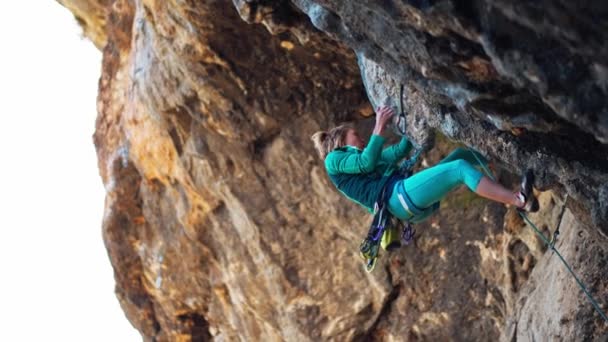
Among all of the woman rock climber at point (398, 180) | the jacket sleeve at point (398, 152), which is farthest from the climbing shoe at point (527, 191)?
the jacket sleeve at point (398, 152)

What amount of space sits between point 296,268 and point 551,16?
7.20 m

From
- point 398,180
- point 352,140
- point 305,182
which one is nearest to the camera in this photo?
point 398,180

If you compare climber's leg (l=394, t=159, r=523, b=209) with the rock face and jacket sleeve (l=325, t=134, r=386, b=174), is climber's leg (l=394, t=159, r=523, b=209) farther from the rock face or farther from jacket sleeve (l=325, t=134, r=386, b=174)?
jacket sleeve (l=325, t=134, r=386, b=174)

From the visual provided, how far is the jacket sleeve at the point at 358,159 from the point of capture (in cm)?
601

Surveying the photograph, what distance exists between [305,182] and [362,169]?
12.8 feet

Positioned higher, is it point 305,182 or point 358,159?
point 358,159

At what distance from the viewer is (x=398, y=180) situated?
634 centimetres

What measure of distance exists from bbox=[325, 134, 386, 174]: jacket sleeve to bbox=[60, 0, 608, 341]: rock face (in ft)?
1.52

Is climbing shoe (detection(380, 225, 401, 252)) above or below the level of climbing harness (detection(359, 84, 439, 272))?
below

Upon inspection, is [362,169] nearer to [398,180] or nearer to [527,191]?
[398,180]

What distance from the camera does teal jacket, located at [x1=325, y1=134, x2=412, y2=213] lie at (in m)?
6.20

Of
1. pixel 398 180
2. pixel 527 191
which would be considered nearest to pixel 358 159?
pixel 398 180

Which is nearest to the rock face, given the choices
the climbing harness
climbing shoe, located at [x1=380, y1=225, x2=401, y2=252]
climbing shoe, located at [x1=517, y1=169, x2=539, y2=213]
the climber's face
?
climbing shoe, located at [x1=517, y1=169, x2=539, y2=213]

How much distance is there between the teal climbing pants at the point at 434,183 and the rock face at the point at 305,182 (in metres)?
0.20
